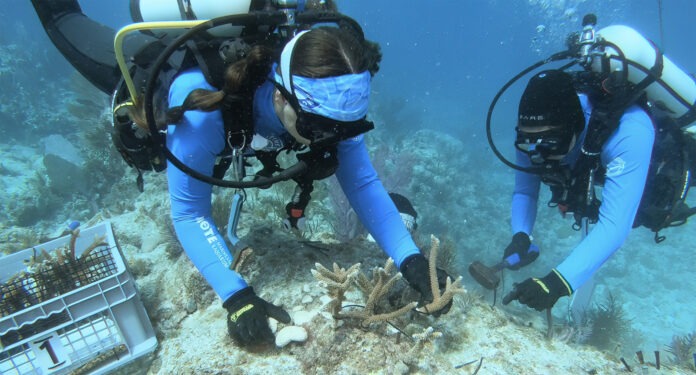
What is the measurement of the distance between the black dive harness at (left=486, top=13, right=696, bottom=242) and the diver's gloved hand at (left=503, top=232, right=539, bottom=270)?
59cm

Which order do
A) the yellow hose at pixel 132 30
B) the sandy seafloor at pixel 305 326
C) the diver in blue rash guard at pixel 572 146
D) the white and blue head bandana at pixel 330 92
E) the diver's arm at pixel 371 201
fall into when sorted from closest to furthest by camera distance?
the white and blue head bandana at pixel 330 92
the yellow hose at pixel 132 30
the sandy seafloor at pixel 305 326
the diver's arm at pixel 371 201
the diver in blue rash guard at pixel 572 146

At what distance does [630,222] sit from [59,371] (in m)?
4.51

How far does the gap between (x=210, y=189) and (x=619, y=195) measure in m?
3.48

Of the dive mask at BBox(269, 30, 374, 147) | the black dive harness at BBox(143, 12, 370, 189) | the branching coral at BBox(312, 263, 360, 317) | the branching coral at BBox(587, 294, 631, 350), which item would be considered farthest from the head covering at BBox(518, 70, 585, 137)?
the branching coral at BBox(587, 294, 631, 350)

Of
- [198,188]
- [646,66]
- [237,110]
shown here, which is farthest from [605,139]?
[198,188]

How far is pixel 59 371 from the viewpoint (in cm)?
208

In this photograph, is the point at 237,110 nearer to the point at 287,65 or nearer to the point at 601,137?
the point at 287,65

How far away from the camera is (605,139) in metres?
3.26

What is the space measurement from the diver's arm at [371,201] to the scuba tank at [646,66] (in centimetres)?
254

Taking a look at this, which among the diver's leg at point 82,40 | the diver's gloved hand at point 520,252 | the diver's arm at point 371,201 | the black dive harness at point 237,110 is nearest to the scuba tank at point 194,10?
the black dive harness at point 237,110

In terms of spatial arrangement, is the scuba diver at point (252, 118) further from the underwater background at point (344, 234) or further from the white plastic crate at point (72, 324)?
the white plastic crate at point (72, 324)

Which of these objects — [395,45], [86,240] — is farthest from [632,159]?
[395,45]

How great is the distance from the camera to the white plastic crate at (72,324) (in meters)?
2.02

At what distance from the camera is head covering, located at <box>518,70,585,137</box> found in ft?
10.3
